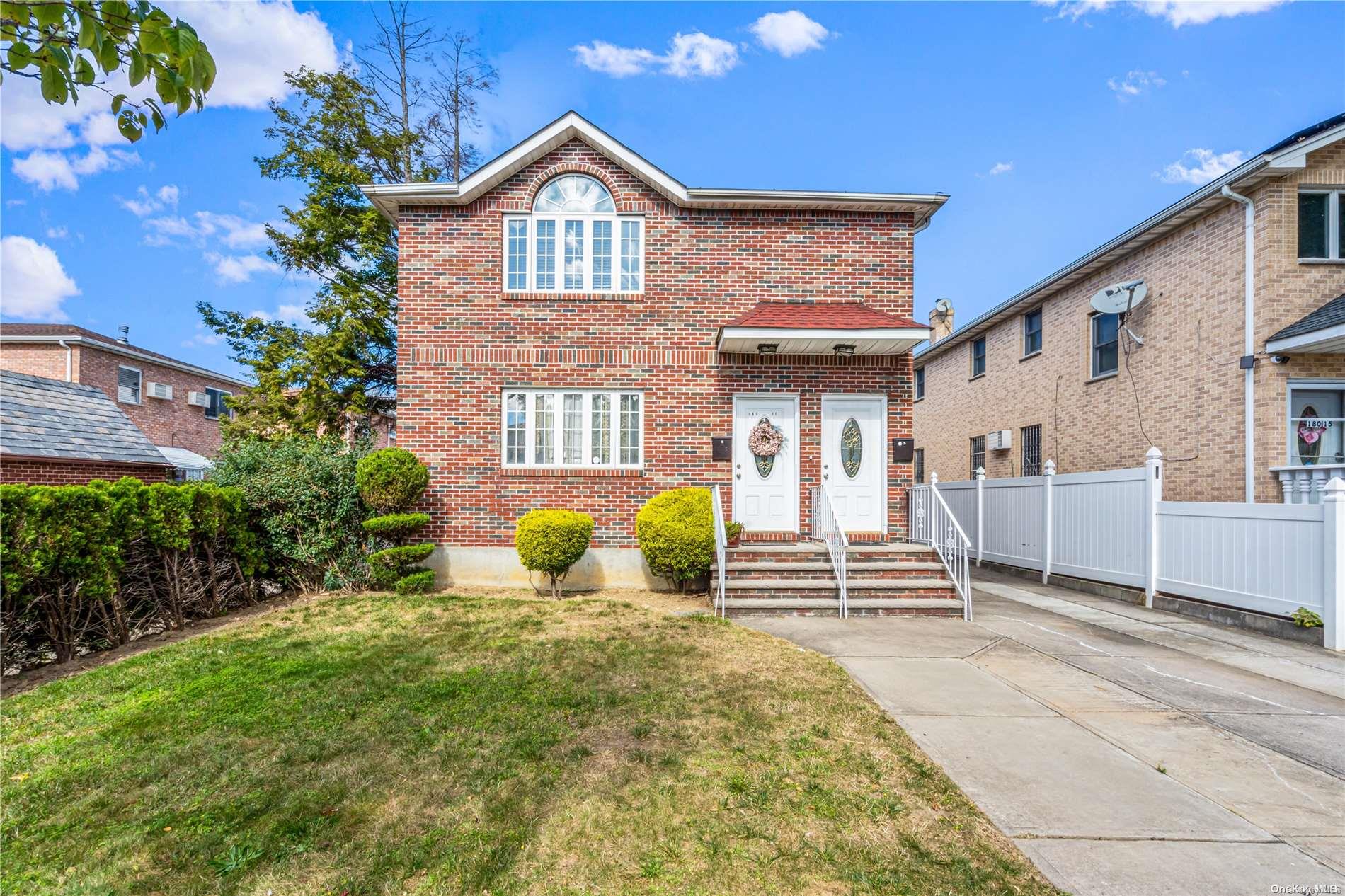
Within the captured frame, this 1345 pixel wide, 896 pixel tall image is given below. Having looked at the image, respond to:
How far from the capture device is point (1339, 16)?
28.1 feet

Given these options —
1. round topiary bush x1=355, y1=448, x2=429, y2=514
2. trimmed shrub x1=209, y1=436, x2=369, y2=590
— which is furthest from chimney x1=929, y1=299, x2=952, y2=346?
trimmed shrub x1=209, y1=436, x2=369, y2=590

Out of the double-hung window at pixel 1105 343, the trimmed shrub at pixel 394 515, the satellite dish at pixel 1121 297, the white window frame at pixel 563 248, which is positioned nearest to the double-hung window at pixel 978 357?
the double-hung window at pixel 1105 343

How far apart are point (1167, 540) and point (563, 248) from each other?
10076mm

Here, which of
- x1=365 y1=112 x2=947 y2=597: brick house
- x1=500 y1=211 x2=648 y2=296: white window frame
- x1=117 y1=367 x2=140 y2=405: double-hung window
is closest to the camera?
x1=365 y1=112 x2=947 y2=597: brick house

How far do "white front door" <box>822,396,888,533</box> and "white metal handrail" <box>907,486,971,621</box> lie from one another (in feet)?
1.71

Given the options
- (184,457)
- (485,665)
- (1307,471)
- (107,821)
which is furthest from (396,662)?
(184,457)

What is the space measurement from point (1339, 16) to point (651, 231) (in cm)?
1052

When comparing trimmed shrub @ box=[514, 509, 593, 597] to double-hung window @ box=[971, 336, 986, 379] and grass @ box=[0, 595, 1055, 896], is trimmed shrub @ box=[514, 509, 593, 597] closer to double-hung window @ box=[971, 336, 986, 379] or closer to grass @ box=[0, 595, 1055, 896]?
grass @ box=[0, 595, 1055, 896]

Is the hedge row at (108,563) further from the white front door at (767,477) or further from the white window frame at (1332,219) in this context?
the white window frame at (1332,219)

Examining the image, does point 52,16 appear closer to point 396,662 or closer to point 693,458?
point 396,662

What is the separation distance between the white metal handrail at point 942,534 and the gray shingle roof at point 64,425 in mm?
15477

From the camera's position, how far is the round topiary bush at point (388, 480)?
8.72 meters

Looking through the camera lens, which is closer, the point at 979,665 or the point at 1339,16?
the point at 979,665

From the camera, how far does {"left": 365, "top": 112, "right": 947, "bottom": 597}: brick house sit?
31.5 feet
